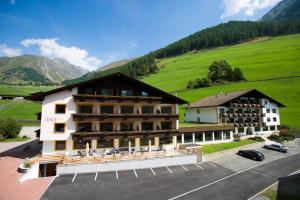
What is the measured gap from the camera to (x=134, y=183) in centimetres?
2398

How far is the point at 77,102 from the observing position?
3169cm

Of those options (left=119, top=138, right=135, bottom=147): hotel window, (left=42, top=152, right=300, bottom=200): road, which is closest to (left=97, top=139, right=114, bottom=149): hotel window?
(left=119, top=138, right=135, bottom=147): hotel window

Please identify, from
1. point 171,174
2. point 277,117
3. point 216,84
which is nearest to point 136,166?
point 171,174

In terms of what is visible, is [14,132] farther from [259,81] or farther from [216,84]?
[259,81]

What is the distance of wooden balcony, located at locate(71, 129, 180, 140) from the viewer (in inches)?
1215

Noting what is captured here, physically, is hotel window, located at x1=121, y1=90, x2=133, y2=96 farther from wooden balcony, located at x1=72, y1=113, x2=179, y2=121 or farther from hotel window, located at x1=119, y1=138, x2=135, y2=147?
hotel window, located at x1=119, y1=138, x2=135, y2=147

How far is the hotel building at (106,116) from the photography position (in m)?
31.2

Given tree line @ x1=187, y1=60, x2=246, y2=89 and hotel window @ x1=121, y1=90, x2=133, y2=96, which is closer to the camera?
hotel window @ x1=121, y1=90, x2=133, y2=96

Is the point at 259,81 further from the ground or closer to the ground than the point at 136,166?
further from the ground

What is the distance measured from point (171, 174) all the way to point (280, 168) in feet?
56.3

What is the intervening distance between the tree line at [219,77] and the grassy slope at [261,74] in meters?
4.43

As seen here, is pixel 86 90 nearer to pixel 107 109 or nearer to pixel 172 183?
pixel 107 109

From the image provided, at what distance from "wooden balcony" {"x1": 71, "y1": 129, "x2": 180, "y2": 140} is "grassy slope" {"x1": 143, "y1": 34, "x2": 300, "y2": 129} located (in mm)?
37020

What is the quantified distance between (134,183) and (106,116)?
1195 cm
